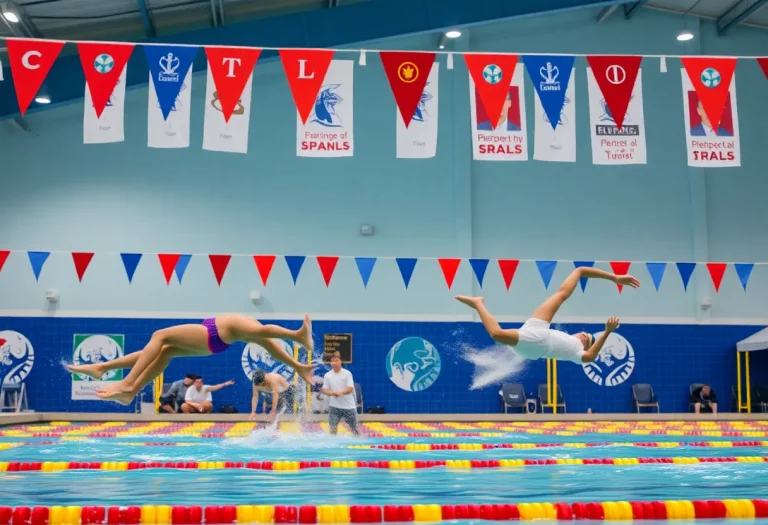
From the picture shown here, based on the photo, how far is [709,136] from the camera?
37.5 ft

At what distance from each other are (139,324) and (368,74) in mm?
7325

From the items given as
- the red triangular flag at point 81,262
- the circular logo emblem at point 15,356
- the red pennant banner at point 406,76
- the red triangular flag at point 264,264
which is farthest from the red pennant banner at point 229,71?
the circular logo emblem at point 15,356

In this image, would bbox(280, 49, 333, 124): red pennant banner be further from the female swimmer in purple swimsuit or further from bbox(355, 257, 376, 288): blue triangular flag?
bbox(355, 257, 376, 288): blue triangular flag

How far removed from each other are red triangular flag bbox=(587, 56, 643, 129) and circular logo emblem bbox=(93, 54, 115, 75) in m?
5.65

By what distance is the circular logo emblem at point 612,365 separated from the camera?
19.8m

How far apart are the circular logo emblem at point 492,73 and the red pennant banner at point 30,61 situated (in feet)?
15.8

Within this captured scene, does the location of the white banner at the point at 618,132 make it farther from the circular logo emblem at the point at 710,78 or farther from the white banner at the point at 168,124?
the white banner at the point at 168,124

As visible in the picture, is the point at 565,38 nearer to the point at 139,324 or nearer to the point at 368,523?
the point at 139,324

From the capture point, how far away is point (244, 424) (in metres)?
16.3

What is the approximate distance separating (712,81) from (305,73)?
493 cm

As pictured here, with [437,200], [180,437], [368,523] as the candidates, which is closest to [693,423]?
[437,200]

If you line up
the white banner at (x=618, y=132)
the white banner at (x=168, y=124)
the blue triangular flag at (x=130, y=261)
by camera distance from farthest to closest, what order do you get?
the blue triangular flag at (x=130, y=261), the white banner at (x=618, y=132), the white banner at (x=168, y=124)

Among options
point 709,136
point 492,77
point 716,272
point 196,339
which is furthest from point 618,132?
point 716,272

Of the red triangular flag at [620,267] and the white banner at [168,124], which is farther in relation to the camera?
the red triangular flag at [620,267]
